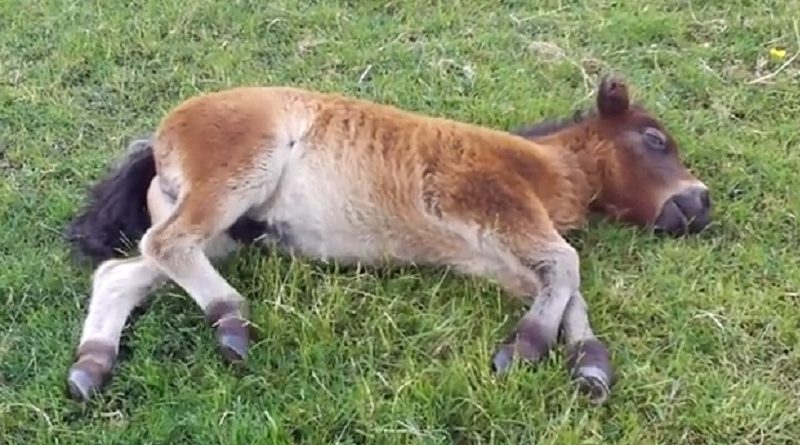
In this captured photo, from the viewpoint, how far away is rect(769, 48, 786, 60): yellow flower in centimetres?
628

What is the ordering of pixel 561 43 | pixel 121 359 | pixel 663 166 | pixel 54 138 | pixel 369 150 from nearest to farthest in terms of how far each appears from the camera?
1. pixel 121 359
2. pixel 369 150
3. pixel 663 166
4. pixel 54 138
5. pixel 561 43

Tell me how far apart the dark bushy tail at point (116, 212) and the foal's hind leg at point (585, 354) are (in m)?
1.64

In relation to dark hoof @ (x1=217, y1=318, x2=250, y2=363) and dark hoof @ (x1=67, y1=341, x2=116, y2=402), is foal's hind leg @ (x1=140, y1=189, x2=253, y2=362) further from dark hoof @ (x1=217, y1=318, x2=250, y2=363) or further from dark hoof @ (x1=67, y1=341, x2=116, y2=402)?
dark hoof @ (x1=67, y1=341, x2=116, y2=402)

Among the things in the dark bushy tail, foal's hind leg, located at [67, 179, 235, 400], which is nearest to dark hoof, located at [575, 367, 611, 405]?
foal's hind leg, located at [67, 179, 235, 400]

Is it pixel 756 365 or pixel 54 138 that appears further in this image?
pixel 54 138

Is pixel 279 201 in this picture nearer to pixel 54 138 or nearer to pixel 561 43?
pixel 54 138

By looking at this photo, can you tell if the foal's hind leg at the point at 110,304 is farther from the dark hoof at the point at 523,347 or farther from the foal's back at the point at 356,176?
the dark hoof at the point at 523,347

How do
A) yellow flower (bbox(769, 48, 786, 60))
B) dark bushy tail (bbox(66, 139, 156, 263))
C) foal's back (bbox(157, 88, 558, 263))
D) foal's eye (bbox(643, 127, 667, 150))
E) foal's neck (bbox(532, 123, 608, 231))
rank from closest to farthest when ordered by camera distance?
foal's back (bbox(157, 88, 558, 263)), dark bushy tail (bbox(66, 139, 156, 263)), foal's neck (bbox(532, 123, 608, 231)), foal's eye (bbox(643, 127, 667, 150)), yellow flower (bbox(769, 48, 786, 60))

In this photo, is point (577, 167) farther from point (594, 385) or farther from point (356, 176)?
point (594, 385)

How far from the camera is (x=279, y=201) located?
4.58 m

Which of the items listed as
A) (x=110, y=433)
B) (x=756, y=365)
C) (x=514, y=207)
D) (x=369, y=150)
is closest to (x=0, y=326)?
(x=110, y=433)

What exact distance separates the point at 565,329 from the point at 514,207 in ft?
1.75

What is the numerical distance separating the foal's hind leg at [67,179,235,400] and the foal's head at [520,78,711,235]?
1.52 m

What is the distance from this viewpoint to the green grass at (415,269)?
12.3 feet
